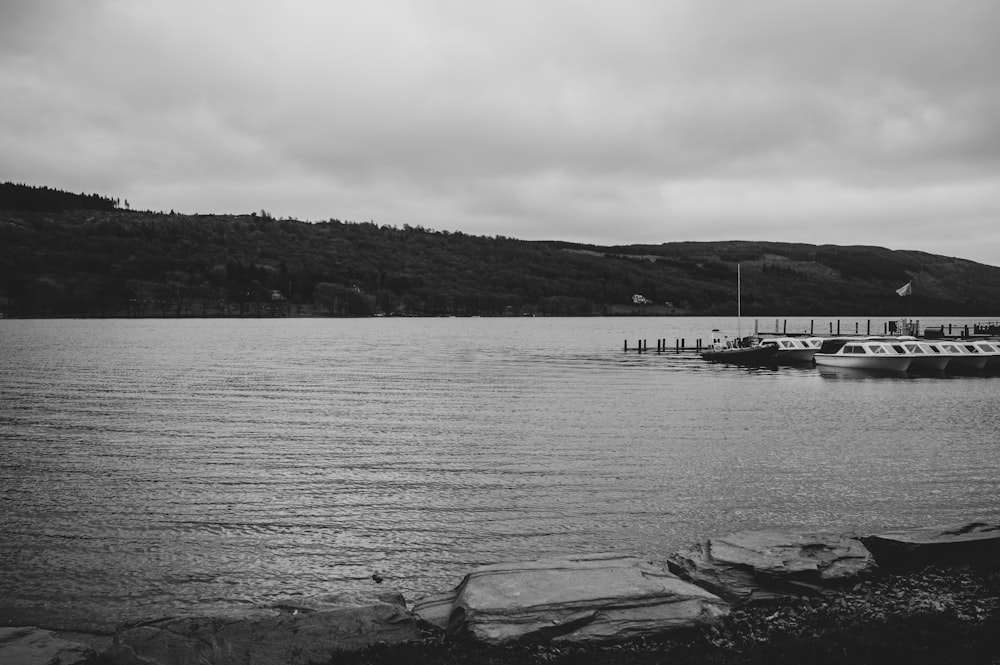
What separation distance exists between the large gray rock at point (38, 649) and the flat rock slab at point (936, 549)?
12576 mm

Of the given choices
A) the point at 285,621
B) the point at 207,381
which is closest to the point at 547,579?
the point at 285,621

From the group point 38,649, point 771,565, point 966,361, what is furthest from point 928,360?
point 38,649

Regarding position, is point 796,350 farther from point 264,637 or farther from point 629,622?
point 264,637

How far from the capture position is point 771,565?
12375 millimetres

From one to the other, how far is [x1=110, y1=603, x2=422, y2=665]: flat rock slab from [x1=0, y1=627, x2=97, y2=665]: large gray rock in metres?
0.56

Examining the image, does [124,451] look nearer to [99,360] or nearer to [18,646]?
[18,646]

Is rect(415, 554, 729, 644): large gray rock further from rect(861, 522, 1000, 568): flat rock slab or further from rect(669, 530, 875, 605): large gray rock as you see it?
rect(861, 522, 1000, 568): flat rock slab

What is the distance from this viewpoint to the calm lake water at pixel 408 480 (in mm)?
15141

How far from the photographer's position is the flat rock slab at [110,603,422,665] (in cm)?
967

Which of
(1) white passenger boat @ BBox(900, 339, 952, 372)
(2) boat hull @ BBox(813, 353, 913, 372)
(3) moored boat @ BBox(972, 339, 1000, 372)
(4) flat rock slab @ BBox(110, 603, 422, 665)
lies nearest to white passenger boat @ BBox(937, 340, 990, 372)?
(3) moored boat @ BBox(972, 339, 1000, 372)

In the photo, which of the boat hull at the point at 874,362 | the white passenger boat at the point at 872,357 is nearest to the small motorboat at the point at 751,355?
the white passenger boat at the point at 872,357

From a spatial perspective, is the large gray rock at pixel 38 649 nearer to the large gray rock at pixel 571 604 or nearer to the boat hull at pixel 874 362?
the large gray rock at pixel 571 604

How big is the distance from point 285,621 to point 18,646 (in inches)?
140

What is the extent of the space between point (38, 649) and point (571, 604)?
7269 mm
